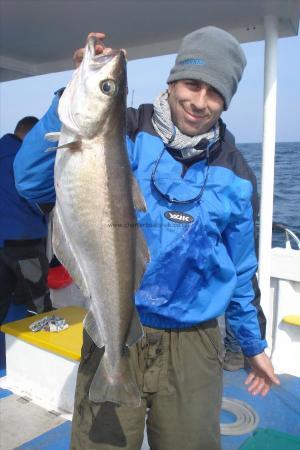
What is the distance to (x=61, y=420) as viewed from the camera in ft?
13.2

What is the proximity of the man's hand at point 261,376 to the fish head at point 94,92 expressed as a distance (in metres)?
1.61

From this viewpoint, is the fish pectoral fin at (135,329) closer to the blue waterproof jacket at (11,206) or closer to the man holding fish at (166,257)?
the man holding fish at (166,257)

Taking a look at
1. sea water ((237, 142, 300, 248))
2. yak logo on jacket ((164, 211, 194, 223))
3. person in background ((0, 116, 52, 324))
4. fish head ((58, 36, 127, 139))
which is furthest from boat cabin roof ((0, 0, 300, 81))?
sea water ((237, 142, 300, 248))

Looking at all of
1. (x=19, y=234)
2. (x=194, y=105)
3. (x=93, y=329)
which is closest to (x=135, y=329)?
(x=93, y=329)

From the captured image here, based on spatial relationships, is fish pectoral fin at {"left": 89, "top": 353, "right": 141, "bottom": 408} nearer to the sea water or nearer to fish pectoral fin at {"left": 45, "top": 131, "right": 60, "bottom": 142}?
fish pectoral fin at {"left": 45, "top": 131, "right": 60, "bottom": 142}

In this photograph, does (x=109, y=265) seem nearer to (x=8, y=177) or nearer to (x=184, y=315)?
(x=184, y=315)

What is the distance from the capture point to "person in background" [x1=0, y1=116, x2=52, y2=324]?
559 centimetres

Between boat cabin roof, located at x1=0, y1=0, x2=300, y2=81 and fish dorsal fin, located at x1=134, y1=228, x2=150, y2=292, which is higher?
boat cabin roof, located at x1=0, y1=0, x2=300, y2=81

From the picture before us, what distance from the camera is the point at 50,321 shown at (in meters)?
4.58

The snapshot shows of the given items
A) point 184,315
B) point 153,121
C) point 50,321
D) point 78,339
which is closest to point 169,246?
point 184,315

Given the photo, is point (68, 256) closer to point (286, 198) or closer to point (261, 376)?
point (261, 376)

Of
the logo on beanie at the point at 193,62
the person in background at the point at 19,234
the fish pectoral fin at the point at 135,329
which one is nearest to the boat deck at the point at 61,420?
the person in background at the point at 19,234

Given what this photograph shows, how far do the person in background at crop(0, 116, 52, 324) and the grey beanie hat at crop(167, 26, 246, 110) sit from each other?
3395 mm

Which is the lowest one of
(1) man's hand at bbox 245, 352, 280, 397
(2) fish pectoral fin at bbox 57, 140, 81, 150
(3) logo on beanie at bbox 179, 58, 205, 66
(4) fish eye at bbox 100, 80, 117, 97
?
(1) man's hand at bbox 245, 352, 280, 397
